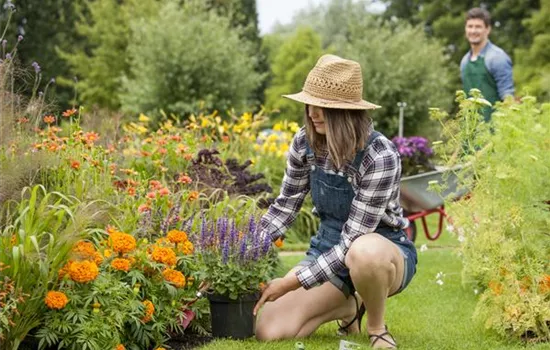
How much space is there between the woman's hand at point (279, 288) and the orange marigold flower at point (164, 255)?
42 centimetres

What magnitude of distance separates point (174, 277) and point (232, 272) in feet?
0.82

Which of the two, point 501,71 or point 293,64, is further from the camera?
point 293,64

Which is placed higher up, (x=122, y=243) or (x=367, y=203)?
(x=367, y=203)

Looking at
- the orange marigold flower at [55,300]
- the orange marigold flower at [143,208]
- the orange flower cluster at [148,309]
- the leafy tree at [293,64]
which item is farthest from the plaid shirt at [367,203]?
the leafy tree at [293,64]

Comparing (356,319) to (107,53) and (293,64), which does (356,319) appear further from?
(293,64)

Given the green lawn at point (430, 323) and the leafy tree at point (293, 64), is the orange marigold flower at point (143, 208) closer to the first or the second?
the green lawn at point (430, 323)

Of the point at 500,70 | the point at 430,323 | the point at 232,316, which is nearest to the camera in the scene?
the point at 232,316

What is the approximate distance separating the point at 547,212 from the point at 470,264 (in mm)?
791

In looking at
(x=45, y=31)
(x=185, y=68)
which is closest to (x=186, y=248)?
(x=185, y=68)

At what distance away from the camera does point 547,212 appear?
4352mm

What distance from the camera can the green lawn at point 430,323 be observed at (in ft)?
13.0

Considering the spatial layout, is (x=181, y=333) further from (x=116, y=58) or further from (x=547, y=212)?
(x=116, y=58)

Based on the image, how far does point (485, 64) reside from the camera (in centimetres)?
717

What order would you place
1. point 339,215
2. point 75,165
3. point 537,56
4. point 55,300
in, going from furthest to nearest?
1. point 537,56
2. point 75,165
3. point 339,215
4. point 55,300
